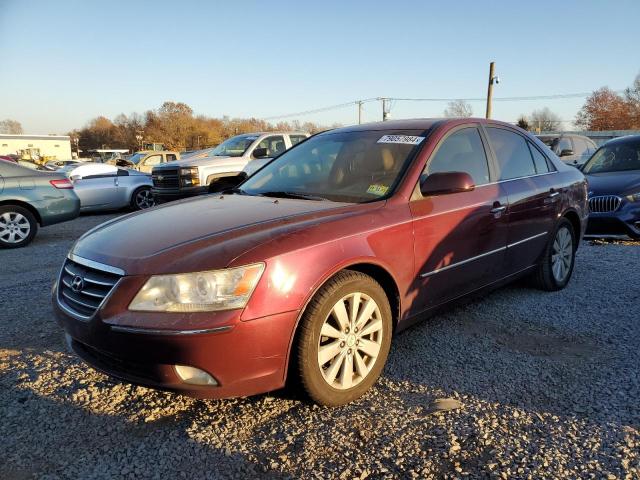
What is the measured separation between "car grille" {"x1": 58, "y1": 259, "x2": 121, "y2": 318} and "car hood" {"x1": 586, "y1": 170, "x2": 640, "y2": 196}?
7.01 meters

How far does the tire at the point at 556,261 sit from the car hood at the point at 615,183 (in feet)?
9.04

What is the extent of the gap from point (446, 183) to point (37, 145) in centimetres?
9538

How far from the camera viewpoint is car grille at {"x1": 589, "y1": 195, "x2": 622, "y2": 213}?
7.02 m

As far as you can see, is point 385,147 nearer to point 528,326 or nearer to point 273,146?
point 528,326

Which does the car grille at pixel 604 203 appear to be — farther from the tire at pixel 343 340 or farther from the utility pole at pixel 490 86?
the utility pole at pixel 490 86

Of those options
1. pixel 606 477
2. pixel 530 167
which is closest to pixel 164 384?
pixel 606 477

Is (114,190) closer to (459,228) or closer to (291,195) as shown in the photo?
(291,195)

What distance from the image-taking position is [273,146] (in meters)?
11.1

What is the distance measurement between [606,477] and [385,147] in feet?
7.83

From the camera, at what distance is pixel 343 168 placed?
367cm

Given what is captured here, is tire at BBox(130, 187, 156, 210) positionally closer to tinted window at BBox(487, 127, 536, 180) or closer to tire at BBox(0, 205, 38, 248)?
tire at BBox(0, 205, 38, 248)

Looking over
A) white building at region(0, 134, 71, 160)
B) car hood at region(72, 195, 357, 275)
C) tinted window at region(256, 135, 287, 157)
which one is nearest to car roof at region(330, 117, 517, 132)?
car hood at region(72, 195, 357, 275)

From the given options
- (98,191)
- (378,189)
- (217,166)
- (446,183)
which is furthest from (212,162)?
(446,183)

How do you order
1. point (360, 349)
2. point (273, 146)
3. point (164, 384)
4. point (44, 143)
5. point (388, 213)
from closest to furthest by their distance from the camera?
point (164, 384)
point (360, 349)
point (388, 213)
point (273, 146)
point (44, 143)
